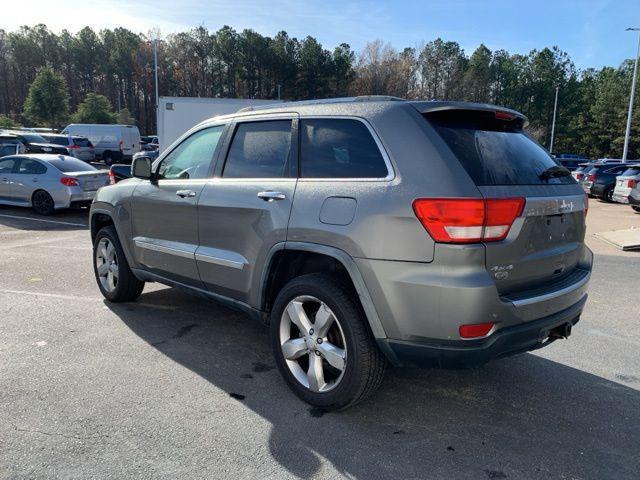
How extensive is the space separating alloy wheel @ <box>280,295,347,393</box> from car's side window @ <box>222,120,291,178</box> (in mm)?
929

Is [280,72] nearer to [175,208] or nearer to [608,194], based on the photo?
[608,194]

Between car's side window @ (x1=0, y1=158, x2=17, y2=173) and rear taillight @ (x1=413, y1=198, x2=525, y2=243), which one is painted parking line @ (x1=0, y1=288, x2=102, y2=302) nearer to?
rear taillight @ (x1=413, y1=198, x2=525, y2=243)

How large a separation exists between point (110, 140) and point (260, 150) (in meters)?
Answer: 31.3

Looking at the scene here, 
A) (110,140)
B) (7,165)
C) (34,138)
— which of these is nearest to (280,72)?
(110,140)

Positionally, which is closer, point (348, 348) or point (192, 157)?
point (348, 348)

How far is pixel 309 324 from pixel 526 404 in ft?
5.09

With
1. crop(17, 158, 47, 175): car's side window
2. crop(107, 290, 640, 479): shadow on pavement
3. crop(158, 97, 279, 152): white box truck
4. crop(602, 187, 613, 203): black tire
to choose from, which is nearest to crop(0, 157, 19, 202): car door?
crop(17, 158, 47, 175): car's side window

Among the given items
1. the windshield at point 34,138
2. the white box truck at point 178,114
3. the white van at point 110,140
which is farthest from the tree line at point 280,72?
the white box truck at point 178,114

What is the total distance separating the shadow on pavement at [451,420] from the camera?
9.04ft

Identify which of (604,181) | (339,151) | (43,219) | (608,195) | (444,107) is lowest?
(43,219)

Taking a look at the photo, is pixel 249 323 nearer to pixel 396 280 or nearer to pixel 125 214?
pixel 125 214

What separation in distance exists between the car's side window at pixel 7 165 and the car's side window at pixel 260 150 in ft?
37.7

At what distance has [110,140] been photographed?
105 feet

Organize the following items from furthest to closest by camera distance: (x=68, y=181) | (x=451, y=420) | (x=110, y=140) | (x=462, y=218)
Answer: (x=110, y=140) → (x=68, y=181) → (x=451, y=420) → (x=462, y=218)
